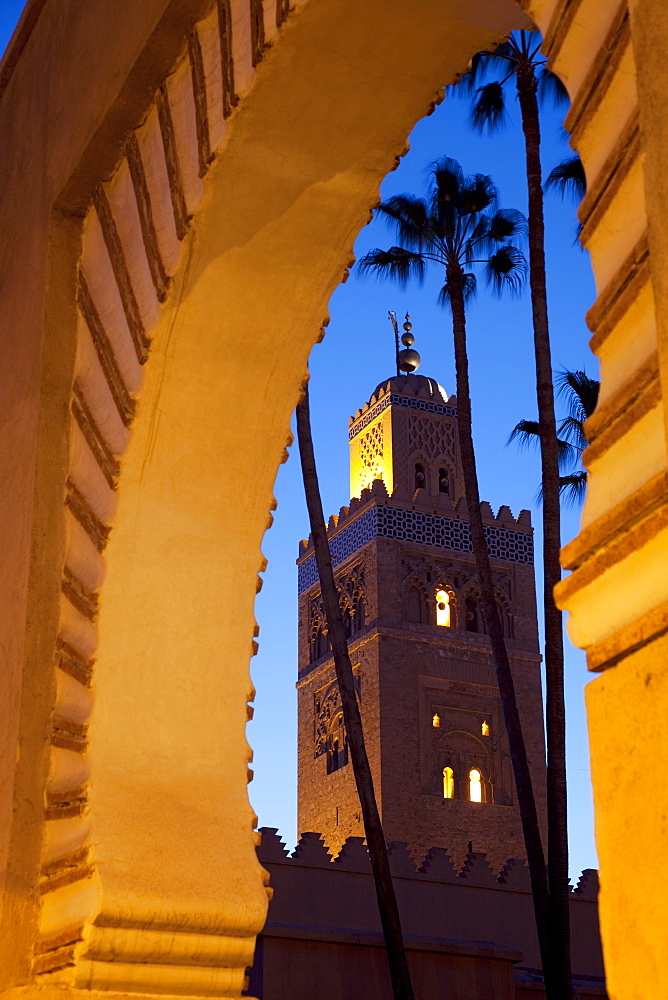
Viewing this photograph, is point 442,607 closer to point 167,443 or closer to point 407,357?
point 407,357

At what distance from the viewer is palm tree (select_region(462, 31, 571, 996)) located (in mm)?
9602

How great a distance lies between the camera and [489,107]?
1316cm

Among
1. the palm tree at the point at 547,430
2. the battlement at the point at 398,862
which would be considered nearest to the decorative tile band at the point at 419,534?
the battlement at the point at 398,862

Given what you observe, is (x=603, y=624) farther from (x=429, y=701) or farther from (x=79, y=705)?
(x=429, y=701)

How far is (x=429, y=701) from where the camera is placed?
84.4ft

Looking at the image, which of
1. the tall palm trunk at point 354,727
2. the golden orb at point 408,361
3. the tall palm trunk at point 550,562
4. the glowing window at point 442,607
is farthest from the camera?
the golden orb at point 408,361

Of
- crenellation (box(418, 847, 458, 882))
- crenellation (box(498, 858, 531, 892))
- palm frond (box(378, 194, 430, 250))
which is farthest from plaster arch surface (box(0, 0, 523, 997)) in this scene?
crenellation (box(498, 858, 531, 892))

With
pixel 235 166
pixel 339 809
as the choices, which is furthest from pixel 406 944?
pixel 339 809

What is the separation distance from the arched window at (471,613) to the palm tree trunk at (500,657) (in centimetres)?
1430

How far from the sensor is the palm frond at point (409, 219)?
45.3 feet

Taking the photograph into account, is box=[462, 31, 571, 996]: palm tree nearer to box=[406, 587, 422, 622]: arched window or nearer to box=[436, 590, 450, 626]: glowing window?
box=[406, 587, 422, 622]: arched window

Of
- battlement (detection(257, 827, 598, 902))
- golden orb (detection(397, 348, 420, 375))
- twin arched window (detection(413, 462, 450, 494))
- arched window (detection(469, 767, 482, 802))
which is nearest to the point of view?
battlement (detection(257, 827, 598, 902))

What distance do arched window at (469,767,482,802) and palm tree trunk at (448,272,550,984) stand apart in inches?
545

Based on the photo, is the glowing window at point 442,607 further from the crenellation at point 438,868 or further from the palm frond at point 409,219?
the palm frond at point 409,219
